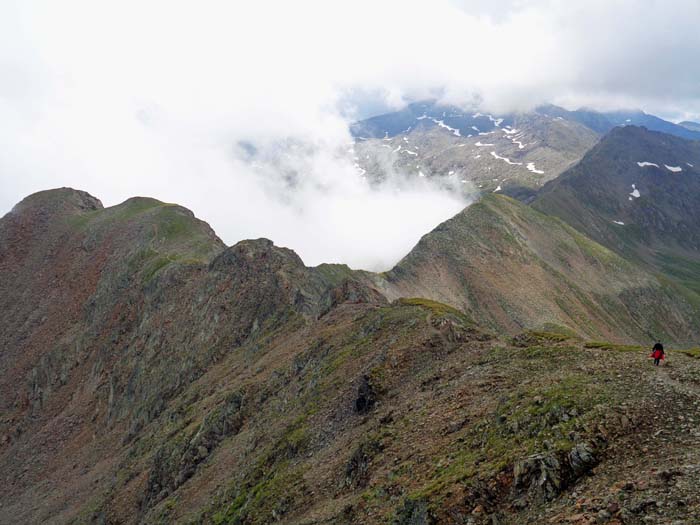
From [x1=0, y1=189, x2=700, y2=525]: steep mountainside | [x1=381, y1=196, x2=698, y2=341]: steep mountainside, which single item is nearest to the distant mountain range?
[x1=0, y1=189, x2=700, y2=525]: steep mountainside

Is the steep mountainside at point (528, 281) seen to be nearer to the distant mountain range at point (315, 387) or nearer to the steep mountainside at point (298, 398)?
the distant mountain range at point (315, 387)

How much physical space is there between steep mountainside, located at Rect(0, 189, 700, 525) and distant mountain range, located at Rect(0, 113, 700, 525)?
7.6 inches

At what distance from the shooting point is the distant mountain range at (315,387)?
74.2 feet

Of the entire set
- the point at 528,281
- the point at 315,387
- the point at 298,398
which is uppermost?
the point at 528,281

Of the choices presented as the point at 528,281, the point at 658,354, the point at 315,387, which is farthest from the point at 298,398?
the point at 528,281

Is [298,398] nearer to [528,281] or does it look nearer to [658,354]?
[658,354]

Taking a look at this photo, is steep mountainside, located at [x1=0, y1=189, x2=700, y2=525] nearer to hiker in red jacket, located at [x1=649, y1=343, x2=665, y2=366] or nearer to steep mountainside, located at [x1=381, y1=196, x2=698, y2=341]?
hiker in red jacket, located at [x1=649, y1=343, x2=665, y2=366]

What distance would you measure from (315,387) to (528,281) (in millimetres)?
122032

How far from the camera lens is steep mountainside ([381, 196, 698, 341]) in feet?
456

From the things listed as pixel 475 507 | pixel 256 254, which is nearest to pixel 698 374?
pixel 475 507

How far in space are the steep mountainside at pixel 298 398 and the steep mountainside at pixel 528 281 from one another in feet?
5.42

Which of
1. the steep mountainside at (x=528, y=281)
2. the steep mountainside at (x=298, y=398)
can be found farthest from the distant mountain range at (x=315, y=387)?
the steep mountainside at (x=528, y=281)

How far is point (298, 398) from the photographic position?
4962cm

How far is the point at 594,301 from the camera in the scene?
16650cm
